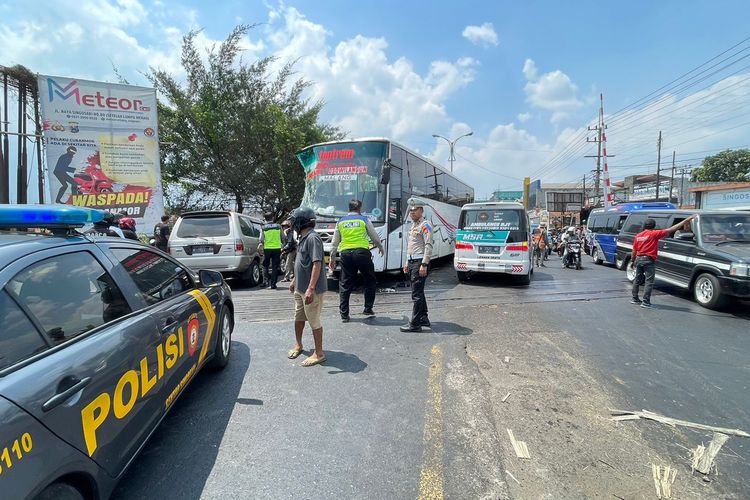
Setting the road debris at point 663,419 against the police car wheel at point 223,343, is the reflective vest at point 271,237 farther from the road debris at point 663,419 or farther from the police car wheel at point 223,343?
the road debris at point 663,419

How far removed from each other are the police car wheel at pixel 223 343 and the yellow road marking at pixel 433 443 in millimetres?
2176

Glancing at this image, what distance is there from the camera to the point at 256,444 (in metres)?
2.91

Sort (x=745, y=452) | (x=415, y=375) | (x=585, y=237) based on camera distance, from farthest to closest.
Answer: (x=585, y=237), (x=415, y=375), (x=745, y=452)

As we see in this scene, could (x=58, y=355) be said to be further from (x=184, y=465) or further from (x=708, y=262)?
(x=708, y=262)

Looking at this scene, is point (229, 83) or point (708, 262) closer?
point (708, 262)

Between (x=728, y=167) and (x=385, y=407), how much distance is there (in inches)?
3004

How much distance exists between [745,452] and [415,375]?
8.63ft

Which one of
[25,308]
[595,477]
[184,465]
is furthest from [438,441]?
[25,308]

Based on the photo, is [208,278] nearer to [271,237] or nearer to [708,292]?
[271,237]

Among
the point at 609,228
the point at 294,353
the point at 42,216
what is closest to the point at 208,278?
the point at 294,353

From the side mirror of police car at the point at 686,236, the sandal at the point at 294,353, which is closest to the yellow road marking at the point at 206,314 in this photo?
the sandal at the point at 294,353

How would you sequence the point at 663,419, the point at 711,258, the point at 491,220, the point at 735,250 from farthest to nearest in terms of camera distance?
the point at 491,220
the point at 711,258
the point at 735,250
the point at 663,419

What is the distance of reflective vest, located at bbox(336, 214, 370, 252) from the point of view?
6.40 m

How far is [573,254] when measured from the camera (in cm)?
1450
